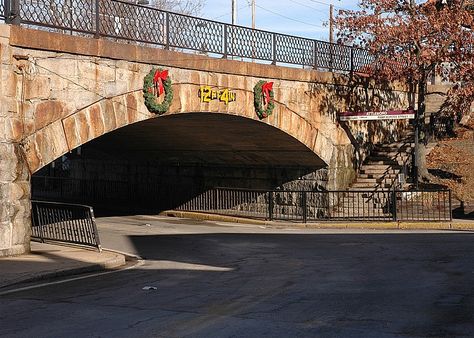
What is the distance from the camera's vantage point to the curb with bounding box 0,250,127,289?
1139 cm

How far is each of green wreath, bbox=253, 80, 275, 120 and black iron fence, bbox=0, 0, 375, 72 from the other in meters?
0.96

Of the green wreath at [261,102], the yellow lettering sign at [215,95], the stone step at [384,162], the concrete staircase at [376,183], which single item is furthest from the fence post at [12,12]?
the stone step at [384,162]

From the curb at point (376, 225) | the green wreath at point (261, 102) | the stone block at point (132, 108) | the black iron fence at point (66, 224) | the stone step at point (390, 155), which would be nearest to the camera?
the black iron fence at point (66, 224)

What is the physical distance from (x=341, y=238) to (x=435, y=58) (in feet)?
30.5

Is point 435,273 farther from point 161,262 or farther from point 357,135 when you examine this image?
point 357,135

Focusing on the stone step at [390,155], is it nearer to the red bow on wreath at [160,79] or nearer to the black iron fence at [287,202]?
the black iron fence at [287,202]

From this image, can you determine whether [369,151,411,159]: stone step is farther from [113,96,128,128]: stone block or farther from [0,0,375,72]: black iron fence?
[113,96,128,128]: stone block

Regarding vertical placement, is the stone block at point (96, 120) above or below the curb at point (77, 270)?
above

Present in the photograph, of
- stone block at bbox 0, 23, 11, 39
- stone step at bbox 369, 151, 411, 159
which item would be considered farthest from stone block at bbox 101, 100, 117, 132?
stone step at bbox 369, 151, 411, 159

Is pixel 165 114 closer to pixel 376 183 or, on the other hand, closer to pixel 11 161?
pixel 11 161

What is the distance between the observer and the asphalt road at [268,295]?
24.9ft

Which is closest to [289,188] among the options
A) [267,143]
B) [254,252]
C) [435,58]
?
[267,143]

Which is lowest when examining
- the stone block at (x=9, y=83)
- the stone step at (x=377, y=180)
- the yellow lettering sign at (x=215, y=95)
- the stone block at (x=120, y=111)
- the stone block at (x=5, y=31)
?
the stone step at (x=377, y=180)

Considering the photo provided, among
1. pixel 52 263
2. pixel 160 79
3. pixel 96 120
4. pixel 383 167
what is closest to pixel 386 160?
pixel 383 167
